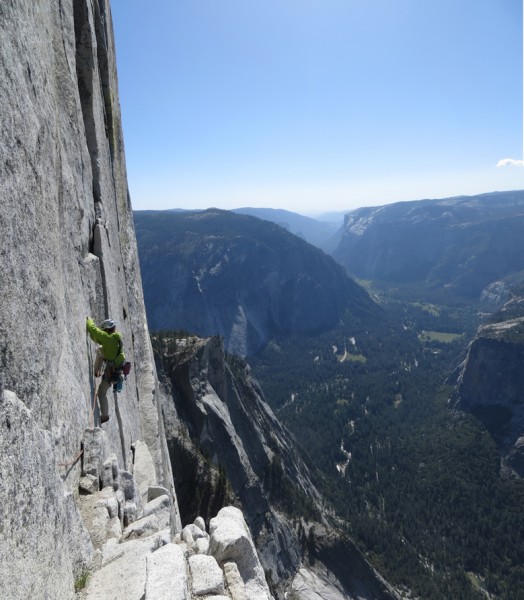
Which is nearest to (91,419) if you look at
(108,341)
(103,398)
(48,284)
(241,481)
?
(103,398)

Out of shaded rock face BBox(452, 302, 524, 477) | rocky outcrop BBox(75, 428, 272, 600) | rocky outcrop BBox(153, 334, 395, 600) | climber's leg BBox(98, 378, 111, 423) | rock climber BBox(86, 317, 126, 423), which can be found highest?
rock climber BBox(86, 317, 126, 423)

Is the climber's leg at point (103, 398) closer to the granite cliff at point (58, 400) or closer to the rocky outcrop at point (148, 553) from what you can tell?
the granite cliff at point (58, 400)

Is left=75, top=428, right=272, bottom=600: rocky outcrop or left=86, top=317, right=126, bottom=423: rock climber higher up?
left=86, top=317, right=126, bottom=423: rock climber

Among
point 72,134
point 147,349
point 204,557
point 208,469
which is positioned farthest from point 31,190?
point 208,469

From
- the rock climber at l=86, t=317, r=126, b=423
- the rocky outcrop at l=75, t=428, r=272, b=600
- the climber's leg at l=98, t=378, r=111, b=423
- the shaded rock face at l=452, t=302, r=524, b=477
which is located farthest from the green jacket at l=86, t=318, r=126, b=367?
the shaded rock face at l=452, t=302, r=524, b=477

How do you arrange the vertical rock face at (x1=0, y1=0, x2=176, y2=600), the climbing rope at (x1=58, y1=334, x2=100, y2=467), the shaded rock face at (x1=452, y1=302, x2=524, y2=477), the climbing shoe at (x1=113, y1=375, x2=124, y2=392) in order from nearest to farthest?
the vertical rock face at (x1=0, y1=0, x2=176, y2=600)
the climbing rope at (x1=58, y1=334, x2=100, y2=467)
the climbing shoe at (x1=113, y1=375, x2=124, y2=392)
the shaded rock face at (x1=452, y1=302, x2=524, y2=477)

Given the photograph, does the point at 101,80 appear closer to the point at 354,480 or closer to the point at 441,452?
the point at 354,480

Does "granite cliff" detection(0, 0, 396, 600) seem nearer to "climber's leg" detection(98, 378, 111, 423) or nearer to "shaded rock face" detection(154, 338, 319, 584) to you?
"climber's leg" detection(98, 378, 111, 423)
